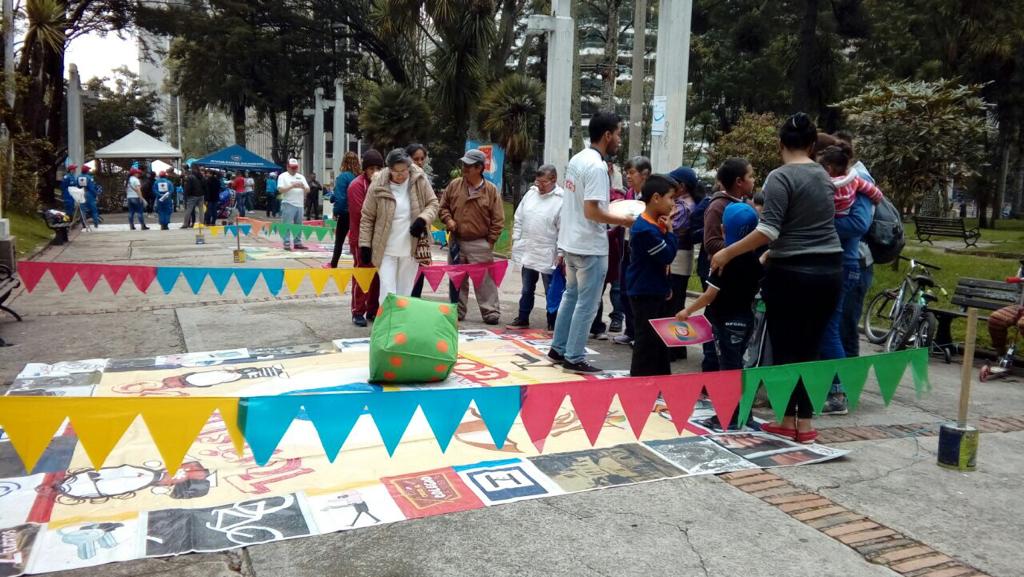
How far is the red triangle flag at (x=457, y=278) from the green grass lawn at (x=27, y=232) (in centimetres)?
1011

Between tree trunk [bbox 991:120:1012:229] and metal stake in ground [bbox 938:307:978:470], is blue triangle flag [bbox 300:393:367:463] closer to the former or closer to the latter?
metal stake in ground [bbox 938:307:978:470]

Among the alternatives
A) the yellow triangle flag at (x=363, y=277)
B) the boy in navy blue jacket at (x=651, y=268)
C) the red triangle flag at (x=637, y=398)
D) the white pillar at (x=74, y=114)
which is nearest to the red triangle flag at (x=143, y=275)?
the yellow triangle flag at (x=363, y=277)

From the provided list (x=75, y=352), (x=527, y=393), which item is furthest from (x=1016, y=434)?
(x=75, y=352)

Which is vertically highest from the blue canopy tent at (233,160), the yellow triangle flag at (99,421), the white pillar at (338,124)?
the white pillar at (338,124)

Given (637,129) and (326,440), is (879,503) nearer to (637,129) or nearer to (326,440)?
(326,440)

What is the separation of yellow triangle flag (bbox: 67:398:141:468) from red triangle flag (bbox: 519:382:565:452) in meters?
1.68

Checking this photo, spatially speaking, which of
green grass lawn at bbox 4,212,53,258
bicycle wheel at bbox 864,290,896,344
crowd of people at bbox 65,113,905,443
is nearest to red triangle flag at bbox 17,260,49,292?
crowd of people at bbox 65,113,905,443

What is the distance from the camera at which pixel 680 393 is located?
4.32 meters

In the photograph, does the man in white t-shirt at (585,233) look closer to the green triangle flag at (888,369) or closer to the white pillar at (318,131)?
the green triangle flag at (888,369)

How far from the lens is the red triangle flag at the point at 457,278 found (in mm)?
8445

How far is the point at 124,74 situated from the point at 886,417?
7388 cm

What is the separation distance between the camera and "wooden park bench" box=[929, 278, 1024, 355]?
7477 millimetres

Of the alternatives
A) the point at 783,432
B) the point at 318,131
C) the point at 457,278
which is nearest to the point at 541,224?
the point at 457,278

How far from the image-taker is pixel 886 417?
562 centimetres
